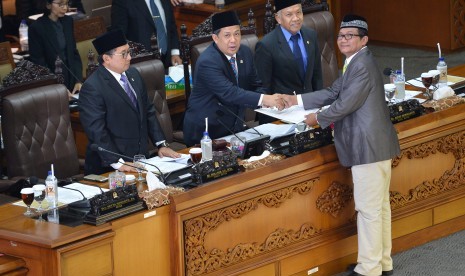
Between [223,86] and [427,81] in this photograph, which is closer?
[223,86]

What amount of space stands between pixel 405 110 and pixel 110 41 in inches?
69.3

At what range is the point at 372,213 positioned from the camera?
634 centimetres

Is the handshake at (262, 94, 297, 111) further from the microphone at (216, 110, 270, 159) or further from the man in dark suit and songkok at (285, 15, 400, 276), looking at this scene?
the man in dark suit and songkok at (285, 15, 400, 276)

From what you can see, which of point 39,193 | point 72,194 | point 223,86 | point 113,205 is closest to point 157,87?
point 223,86

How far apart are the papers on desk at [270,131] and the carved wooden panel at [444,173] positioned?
2.25 feet

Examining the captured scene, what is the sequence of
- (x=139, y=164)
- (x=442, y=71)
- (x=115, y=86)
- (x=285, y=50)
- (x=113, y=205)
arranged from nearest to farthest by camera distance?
(x=113, y=205) → (x=139, y=164) → (x=115, y=86) → (x=285, y=50) → (x=442, y=71)

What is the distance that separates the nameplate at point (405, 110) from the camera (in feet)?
22.4

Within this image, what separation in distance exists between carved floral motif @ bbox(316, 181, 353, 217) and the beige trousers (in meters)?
0.20

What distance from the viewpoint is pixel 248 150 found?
6516 mm

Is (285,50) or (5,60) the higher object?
(285,50)

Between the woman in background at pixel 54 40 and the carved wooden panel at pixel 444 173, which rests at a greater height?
the woman in background at pixel 54 40

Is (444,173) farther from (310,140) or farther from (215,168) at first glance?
(215,168)

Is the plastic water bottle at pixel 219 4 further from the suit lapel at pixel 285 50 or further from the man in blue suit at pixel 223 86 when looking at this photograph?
the man in blue suit at pixel 223 86

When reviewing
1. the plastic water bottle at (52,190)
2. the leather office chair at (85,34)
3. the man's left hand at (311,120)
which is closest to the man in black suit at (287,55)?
the man's left hand at (311,120)
